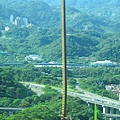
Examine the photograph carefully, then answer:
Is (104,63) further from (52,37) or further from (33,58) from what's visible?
(52,37)

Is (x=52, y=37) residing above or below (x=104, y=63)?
above

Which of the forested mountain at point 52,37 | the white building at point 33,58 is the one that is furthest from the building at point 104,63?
the white building at point 33,58

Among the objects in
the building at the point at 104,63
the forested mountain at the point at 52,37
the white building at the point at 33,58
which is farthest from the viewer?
the forested mountain at the point at 52,37

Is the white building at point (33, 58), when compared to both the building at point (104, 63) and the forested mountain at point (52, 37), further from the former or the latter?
the building at point (104, 63)

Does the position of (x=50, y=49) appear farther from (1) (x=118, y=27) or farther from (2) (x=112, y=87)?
(1) (x=118, y=27)

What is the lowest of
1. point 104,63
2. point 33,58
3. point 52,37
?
point 104,63

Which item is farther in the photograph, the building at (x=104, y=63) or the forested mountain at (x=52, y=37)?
the forested mountain at (x=52, y=37)

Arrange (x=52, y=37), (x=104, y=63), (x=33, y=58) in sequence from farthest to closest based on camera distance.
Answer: (x=52, y=37)
(x=33, y=58)
(x=104, y=63)

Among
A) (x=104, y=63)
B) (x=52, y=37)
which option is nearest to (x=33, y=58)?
(x=104, y=63)

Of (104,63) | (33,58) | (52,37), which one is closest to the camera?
(104,63)
